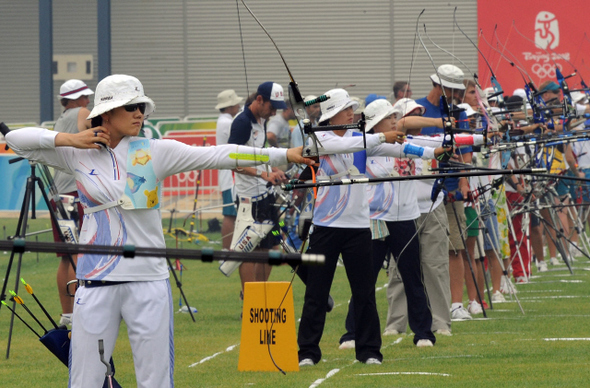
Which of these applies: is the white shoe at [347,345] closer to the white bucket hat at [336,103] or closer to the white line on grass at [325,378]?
the white line on grass at [325,378]

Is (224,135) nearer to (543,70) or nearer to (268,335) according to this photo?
(268,335)

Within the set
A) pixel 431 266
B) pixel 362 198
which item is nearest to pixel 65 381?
pixel 362 198

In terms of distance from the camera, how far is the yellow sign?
21.1 feet

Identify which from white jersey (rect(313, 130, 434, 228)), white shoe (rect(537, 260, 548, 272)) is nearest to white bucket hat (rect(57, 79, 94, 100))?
white jersey (rect(313, 130, 434, 228))

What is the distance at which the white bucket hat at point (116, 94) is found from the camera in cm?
424

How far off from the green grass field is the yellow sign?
5.3 inches

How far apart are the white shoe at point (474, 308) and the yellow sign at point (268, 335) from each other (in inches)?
113

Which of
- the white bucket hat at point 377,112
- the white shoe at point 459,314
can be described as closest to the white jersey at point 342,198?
the white bucket hat at point 377,112

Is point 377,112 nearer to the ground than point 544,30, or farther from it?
nearer to the ground

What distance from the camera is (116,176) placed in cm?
421

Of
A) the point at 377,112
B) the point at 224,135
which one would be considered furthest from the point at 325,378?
the point at 224,135

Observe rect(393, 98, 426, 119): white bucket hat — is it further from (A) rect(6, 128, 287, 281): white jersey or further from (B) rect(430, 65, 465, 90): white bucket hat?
(A) rect(6, 128, 287, 281): white jersey

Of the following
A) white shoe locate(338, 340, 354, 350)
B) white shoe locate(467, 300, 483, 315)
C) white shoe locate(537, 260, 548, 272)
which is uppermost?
white shoe locate(338, 340, 354, 350)

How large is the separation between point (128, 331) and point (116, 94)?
983mm
